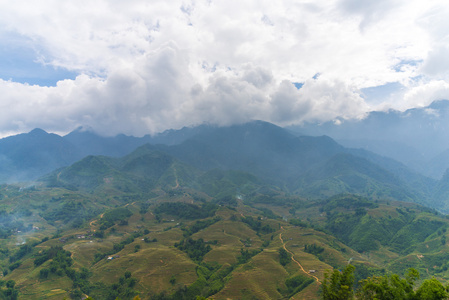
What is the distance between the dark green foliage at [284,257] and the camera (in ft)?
390

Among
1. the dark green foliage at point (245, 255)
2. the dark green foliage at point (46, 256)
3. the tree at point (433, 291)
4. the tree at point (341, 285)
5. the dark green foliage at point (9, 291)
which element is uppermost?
the tree at point (433, 291)

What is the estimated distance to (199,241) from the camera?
146500 millimetres

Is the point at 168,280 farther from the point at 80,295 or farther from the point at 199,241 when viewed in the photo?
the point at 199,241

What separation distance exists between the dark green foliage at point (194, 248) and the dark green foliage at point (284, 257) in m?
39.2

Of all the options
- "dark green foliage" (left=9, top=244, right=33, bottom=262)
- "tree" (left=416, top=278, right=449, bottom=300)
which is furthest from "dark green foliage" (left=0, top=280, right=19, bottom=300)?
"tree" (left=416, top=278, right=449, bottom=300)

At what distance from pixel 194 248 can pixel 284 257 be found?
4913 cm

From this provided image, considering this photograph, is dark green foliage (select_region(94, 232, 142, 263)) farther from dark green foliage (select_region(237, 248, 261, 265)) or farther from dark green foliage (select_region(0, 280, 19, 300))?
dark green foliage (select_region(237, 248, 261, 265))

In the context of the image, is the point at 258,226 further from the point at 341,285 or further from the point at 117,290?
the point at 341,285

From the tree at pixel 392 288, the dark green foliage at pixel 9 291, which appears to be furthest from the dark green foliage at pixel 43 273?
the tree at pixel 392 288

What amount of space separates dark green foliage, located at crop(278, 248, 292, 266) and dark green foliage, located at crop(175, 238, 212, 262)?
3919cm

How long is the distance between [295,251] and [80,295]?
103 meters

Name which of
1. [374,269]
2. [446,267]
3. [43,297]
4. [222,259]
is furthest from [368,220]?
[43,297]

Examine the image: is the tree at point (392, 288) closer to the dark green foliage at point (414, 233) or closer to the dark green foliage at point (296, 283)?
the dark green foliage at point (296, 283)

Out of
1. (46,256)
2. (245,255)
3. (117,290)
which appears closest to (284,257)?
(245,255)
